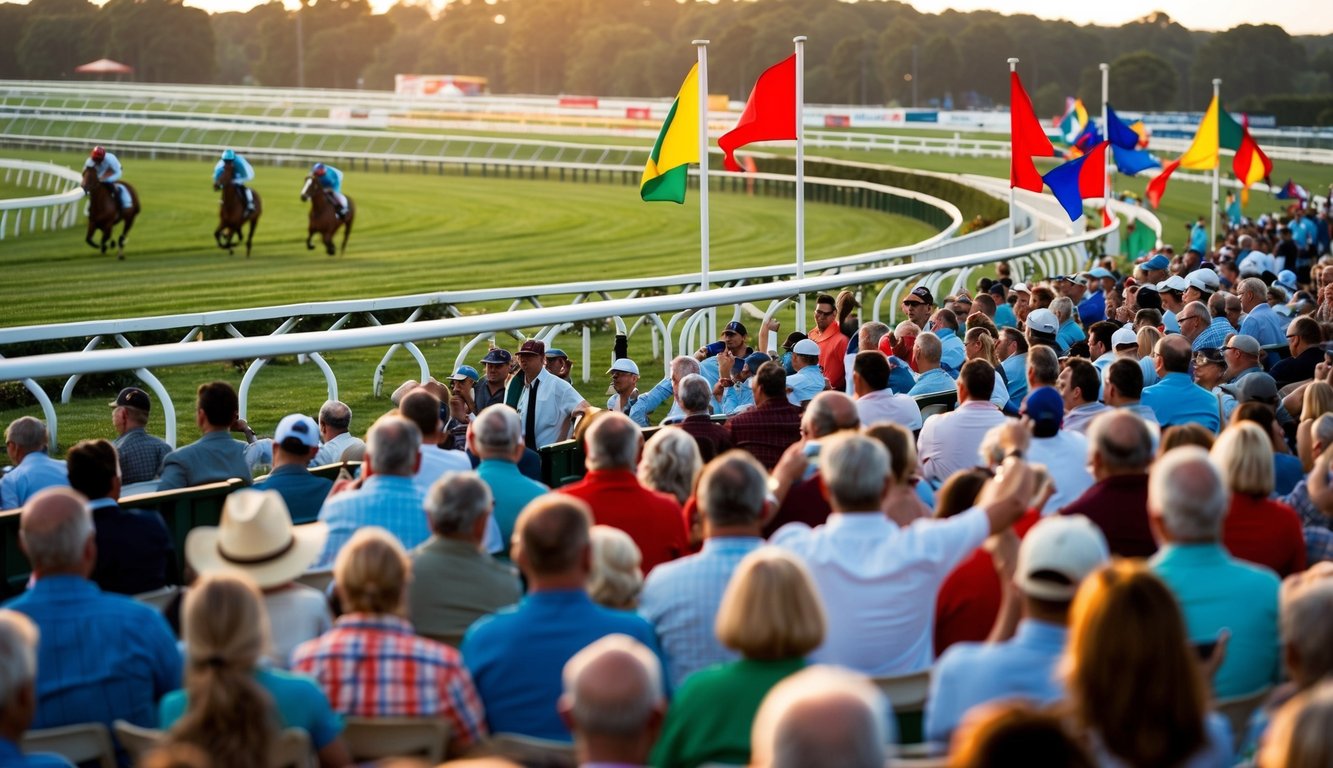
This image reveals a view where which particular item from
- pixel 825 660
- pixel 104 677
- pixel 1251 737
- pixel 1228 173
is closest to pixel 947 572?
pixel 825 660

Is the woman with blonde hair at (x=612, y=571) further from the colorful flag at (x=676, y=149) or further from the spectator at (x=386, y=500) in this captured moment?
the colorful flag at (x=676, y=149)

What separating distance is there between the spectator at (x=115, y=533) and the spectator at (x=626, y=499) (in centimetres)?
113

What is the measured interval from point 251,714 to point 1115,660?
143 cm

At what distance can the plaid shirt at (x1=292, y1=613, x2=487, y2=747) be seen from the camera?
344 cm

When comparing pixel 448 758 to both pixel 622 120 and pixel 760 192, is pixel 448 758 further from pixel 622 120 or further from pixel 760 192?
pixel 622 120

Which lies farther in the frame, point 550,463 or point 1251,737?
point 550,463

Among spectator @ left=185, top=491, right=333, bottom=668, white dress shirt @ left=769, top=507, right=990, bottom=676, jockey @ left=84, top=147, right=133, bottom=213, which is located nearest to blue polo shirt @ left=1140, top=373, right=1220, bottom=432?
white dress shirt @ left=769, top=507, right=990, bottom=676

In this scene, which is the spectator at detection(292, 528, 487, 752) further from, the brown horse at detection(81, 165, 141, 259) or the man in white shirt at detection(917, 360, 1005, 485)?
the brown horse at detection(81, 165, 141, 259)

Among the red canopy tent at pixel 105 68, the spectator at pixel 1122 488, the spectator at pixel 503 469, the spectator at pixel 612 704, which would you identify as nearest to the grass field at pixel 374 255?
the spectator at pixel 503 469

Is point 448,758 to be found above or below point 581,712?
below

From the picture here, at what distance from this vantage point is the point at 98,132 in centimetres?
4762

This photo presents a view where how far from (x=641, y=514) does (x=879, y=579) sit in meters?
0.83

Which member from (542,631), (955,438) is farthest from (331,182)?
(542,631)

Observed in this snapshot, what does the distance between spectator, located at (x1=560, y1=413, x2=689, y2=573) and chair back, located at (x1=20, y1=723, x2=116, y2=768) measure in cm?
158
